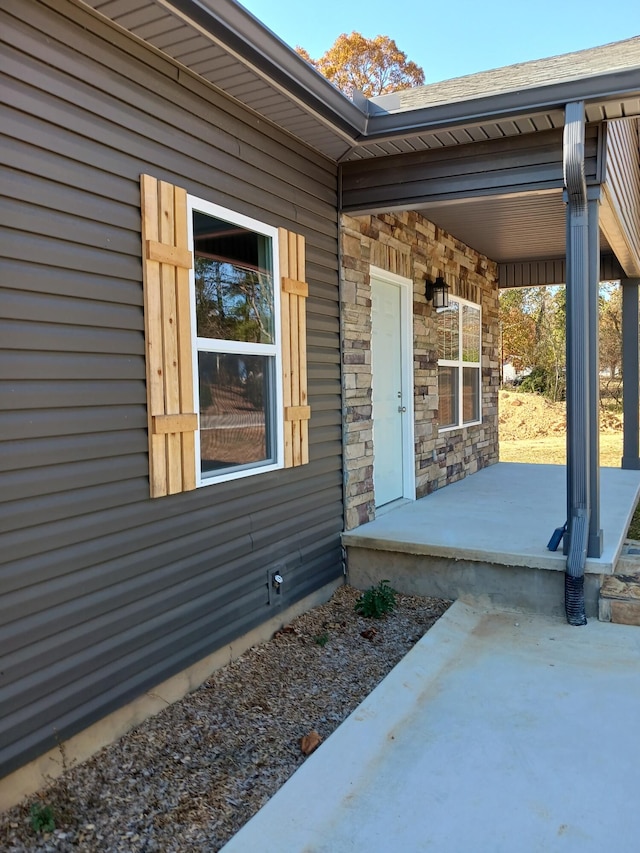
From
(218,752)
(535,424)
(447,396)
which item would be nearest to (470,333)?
(447,396)

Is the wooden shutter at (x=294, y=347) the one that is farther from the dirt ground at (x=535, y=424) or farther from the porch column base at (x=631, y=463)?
the dirt ground at (x=535, y=424)

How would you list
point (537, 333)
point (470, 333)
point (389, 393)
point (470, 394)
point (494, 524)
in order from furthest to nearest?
point (537, 333) → point (470, 394) → point (470, 333) → point (389, 393) → point (494, 524)

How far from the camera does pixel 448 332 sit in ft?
22.1

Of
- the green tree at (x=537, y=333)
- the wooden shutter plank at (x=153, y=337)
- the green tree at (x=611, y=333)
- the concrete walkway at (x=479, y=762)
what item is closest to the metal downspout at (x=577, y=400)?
the concrete walkway at (x=479, y=762)

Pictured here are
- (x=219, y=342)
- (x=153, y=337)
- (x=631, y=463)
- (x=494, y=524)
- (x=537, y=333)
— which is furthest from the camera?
(x=537, y=333)

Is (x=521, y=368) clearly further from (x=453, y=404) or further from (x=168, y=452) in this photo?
(x=168, y=452)

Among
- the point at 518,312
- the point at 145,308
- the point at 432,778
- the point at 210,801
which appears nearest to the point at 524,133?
the point at 145,308

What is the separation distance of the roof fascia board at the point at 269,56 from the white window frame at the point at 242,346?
0.64m

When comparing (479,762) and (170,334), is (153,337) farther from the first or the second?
(479,762)

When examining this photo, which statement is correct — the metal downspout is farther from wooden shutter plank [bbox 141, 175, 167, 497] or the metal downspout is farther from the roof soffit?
wooden shutter plank [bbox 141, 175, 167, 497]

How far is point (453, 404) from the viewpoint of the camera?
22.8 feet

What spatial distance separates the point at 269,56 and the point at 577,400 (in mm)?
2357

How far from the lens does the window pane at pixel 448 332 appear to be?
6.49 metres

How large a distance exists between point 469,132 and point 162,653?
3.19m
